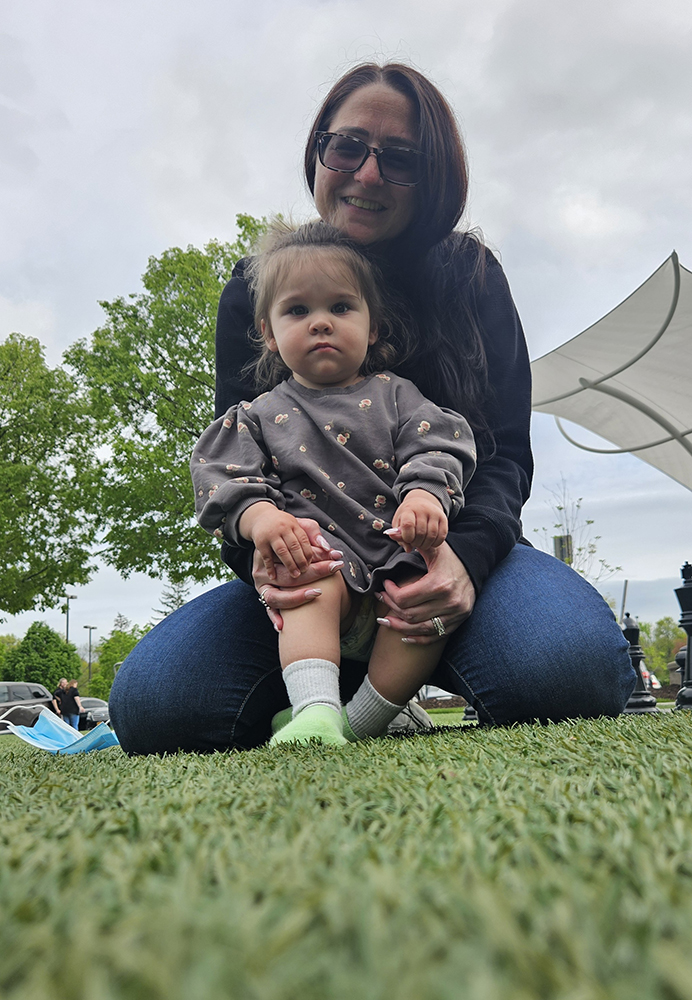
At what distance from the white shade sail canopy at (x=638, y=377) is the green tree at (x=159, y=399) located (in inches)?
240

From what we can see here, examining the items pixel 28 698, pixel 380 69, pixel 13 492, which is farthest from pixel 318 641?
pixel 28 698

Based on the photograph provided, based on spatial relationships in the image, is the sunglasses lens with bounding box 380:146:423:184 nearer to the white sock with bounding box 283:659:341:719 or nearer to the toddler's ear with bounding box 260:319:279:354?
the toddler's ear with bounding box 260:319:279:354

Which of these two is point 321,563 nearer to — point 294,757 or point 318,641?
point 318,641

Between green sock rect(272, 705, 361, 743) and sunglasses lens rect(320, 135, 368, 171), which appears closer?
green sock rect(272, 705, 361, 743)

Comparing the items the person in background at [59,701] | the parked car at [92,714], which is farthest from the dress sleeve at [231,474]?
the parked car at [92,714]

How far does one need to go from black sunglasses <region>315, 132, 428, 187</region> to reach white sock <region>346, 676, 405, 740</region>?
5.67 feet

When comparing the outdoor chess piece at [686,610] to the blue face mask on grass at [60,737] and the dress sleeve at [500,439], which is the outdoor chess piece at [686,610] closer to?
the dress sleeve at [500,439]

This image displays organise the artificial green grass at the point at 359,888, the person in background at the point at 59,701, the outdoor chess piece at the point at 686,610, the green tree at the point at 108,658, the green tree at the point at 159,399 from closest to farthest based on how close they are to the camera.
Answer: the artificial green grass at the point at 359,888 → the outdoor chess piece at the point at 686,610 → the green tree at the point at 159,399 → the person in background at the point at 59,701 → the green tree at the point at 108,658

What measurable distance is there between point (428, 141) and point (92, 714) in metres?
25.4

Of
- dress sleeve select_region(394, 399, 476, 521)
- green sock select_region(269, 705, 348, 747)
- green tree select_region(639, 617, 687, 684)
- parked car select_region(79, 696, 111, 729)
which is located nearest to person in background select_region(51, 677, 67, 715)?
parked car select_region(79, 696, 111, 729)

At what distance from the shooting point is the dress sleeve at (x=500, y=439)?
2.23m

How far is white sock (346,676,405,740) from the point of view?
6.60 ft

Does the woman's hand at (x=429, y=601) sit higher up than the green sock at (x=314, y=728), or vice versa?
the woman's hand at (x=429, y=601)

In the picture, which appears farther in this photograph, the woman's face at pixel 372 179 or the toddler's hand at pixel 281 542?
the woman's face at pixel 372 179
